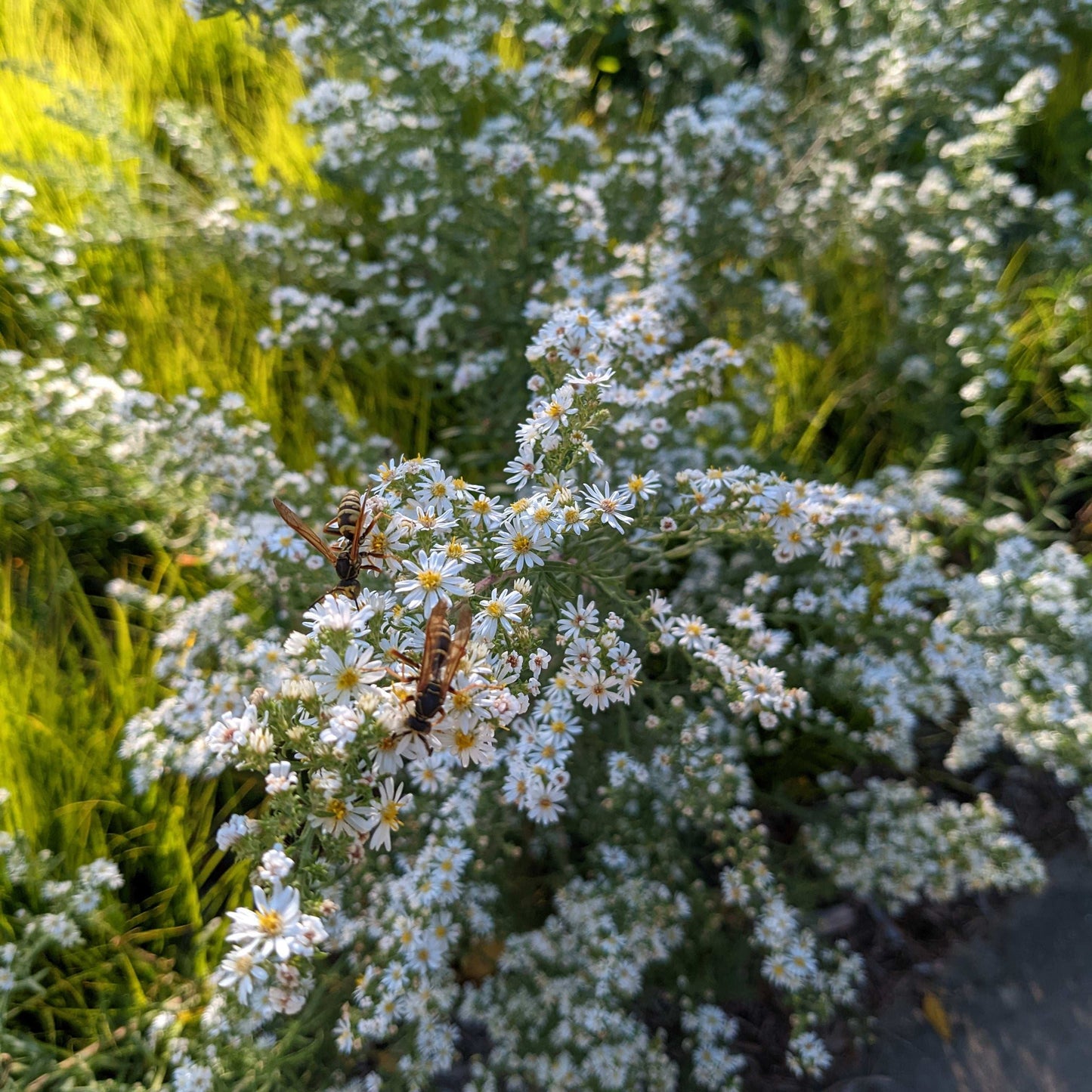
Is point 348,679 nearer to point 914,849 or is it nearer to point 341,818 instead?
point 341,818

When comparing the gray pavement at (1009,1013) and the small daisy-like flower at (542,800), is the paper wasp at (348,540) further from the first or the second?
the gray pavement at (1009,1013)

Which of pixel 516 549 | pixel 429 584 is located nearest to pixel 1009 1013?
pixel 516 549

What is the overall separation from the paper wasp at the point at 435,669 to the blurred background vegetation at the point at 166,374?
1.83 metres

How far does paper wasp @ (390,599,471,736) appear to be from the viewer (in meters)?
1.32

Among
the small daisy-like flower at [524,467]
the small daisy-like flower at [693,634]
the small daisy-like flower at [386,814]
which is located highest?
the small daisy-like flower at [524,467]

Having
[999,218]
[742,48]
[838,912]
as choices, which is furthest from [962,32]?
[838,912]

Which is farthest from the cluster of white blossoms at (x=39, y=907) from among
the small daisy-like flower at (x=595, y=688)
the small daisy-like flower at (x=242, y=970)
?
the small daisy-like flower at (x=595, y=688)

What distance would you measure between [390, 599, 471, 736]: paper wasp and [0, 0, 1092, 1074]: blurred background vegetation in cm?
183

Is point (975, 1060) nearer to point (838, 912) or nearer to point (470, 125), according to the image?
point (838, 912)

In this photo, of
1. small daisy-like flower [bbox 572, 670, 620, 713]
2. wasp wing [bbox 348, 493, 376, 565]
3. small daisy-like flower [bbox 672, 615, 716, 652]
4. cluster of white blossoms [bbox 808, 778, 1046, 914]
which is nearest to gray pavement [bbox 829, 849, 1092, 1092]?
cluster of white blossoms [bbox 808, 778, 1046, 914]

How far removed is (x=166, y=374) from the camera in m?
3.59

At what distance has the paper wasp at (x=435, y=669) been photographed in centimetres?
132

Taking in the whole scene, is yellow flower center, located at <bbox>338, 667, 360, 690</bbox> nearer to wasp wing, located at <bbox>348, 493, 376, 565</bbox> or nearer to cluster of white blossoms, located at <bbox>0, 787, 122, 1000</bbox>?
wasp wing, located at <bbox>348, 493, 376, 565</bbox>

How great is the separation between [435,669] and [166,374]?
295 centimetres
